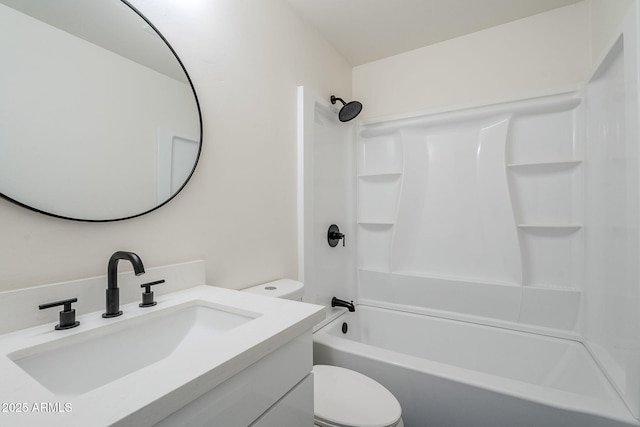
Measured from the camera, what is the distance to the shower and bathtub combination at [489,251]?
3.83 feet

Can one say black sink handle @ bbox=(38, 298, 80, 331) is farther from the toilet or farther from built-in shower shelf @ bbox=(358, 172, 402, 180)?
built-in shower shelf @ bbox=(358, 172, 402, 180)

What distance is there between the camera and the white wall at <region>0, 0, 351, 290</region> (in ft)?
2.57

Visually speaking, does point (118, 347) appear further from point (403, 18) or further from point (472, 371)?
point (403, 18)

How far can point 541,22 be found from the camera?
1770mm

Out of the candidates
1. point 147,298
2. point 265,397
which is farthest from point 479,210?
point 147,298

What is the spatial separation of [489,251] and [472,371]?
0.93 metres

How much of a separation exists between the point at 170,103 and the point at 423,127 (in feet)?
5.61

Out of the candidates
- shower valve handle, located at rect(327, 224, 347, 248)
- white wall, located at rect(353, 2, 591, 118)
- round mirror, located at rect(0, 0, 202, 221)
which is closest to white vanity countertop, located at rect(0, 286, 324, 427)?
round mirror, located at rect(0, 0, 202, 221)

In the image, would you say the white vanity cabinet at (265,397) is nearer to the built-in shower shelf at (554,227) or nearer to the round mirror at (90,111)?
the round mirror at (90,111)

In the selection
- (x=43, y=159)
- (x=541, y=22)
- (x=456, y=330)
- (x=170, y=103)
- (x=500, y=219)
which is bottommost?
(x=456, y=330)

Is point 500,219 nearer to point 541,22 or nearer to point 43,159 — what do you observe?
point 541,22

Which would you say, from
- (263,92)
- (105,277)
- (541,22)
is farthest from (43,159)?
(541,22)

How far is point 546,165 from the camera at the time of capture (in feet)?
5.82

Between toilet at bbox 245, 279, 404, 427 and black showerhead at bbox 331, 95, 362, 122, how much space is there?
1243 millimetres
